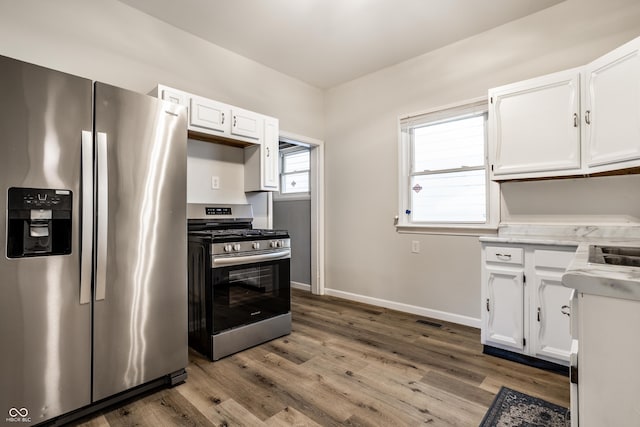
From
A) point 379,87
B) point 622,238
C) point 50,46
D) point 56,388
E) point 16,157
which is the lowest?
point 56,388

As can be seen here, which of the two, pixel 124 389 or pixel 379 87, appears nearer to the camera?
pixel 124 389

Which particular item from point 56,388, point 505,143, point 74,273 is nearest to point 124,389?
point 56,388

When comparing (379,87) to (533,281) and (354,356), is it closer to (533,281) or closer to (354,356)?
(533,281)

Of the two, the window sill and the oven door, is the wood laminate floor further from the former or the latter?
the window sill

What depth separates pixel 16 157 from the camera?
151 centimetres

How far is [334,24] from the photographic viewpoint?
2.95 metres

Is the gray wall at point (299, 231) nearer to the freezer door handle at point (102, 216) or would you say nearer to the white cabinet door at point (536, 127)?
the white cabinet door at point (536, 127)

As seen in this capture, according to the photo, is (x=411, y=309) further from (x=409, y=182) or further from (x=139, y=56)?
(x=139, y=56)

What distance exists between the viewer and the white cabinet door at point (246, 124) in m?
3.00

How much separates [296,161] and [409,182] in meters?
2.07

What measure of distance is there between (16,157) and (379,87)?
11.3ft

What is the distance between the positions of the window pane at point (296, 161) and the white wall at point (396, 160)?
2.03ft

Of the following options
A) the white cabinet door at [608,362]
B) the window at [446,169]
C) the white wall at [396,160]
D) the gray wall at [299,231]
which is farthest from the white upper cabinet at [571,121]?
the gray wall at [299,231]

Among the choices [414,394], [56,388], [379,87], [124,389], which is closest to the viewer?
[56,388]
